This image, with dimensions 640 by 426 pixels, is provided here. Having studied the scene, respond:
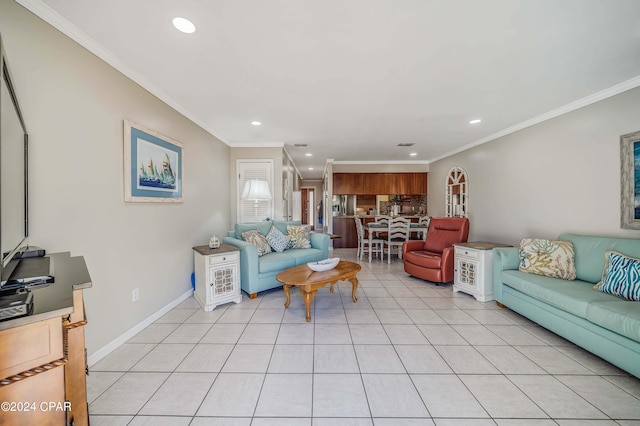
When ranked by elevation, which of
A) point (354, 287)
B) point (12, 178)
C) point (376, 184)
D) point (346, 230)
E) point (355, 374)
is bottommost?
point (355, 374)

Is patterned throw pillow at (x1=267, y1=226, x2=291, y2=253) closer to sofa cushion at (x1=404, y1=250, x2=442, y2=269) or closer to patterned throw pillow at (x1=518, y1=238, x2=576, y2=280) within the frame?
sofa cushion at (x1=404, y1=250, x2=442, y2=269)

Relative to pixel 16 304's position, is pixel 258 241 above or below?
below

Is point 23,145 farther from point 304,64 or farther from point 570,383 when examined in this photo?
point 570,383

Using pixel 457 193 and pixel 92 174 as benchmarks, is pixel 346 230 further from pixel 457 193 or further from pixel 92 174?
pixel 92 174

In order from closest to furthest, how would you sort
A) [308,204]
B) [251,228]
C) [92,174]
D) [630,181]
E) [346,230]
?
[92,174] < [630,181] < [251,228] < [346,230] < [308,204]

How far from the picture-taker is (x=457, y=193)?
5527 millimetres

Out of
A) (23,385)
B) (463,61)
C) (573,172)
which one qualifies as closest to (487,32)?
(463,61)

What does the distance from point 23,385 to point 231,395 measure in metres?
1.13

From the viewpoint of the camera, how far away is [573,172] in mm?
2977

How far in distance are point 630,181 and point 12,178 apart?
4.99 m

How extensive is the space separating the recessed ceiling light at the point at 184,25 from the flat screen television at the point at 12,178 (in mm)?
918

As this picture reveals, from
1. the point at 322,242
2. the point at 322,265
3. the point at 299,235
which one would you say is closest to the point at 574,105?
the point at 322,265

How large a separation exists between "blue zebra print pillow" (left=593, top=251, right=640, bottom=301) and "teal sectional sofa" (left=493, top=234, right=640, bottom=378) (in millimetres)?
70

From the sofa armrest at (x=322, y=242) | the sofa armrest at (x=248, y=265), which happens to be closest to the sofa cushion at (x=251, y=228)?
the sofa armrest at (x=248, y=265)
